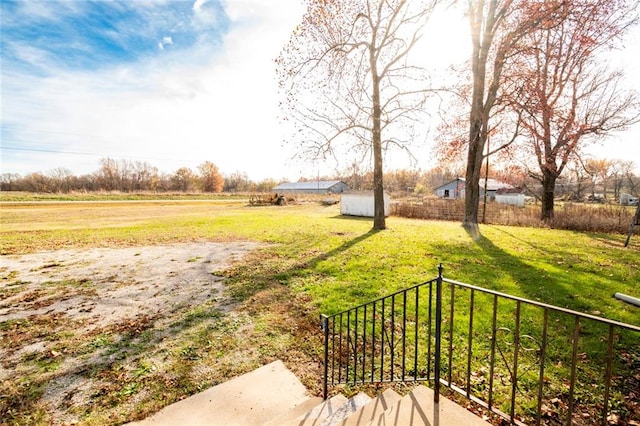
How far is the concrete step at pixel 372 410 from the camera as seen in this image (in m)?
2.65

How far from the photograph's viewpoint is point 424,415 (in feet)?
7.89

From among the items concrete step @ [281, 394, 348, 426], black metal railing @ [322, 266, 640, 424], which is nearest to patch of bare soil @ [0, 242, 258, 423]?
concrete step @ [281, 394, 348, 426]

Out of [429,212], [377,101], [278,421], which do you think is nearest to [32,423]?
[278,421]

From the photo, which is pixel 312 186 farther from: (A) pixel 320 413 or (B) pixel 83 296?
(A) pixel 320 413

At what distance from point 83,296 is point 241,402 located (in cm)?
558

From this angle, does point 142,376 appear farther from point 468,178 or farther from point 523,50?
point 523,50

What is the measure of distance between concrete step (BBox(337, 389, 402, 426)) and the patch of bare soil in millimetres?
3409

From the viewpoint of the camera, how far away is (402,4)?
1332 cm

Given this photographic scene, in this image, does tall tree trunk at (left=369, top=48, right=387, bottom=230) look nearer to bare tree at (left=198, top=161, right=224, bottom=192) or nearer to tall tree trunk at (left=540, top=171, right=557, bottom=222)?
tall tree trunk at (left=540, top=171, right=557, bottom=222)

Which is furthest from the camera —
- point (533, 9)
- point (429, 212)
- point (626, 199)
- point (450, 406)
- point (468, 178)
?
point (626, 199)

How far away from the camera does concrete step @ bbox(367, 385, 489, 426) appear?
2.32 meters

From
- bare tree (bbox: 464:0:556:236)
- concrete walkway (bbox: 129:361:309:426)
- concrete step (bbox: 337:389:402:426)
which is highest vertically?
bare tree (bbox: 464:0:556:236)

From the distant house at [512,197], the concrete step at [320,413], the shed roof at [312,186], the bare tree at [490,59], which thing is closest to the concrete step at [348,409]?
the concrete step at [320,413]

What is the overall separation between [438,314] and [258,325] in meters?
3.53
